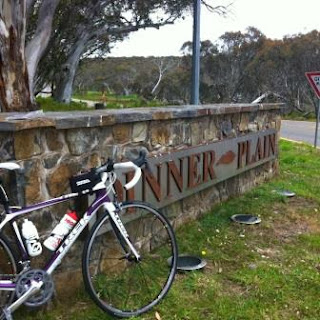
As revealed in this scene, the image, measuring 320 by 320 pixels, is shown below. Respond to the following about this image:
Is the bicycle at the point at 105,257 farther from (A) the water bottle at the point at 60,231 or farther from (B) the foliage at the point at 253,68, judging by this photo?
(B) the foliage at the point at 253,68

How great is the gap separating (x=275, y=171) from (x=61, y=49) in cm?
1463

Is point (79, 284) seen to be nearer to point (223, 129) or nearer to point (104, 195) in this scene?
point (104, 195)

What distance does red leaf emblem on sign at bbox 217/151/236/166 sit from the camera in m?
5.52

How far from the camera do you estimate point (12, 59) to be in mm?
8094

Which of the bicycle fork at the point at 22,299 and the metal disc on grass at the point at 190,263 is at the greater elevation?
the bicycle fork at the point at 22,299

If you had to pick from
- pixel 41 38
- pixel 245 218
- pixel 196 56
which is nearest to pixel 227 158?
pixel 245 218

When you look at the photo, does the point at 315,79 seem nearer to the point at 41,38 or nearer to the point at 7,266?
the point at 41,38

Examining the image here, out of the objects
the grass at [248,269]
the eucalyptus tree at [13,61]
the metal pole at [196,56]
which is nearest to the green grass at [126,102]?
the eucalyptus tree at [13,61]

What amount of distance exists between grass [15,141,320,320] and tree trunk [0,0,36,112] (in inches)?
162

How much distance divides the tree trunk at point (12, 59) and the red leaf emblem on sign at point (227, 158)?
12.7 ft

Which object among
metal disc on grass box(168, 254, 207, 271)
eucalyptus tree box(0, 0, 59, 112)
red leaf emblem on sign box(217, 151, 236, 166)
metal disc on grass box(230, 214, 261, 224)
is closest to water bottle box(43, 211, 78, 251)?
metal disc on grass box(168, 254, 207, 271)

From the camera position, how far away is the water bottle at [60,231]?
296cm

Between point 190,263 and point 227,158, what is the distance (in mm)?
1916

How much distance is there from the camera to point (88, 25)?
744 inches
